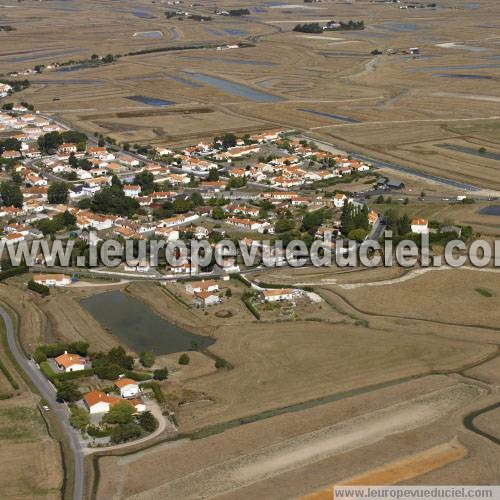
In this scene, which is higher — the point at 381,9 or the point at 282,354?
the point at 381,9

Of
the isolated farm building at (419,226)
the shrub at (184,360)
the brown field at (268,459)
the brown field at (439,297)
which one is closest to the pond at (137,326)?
the shrub at (184,360)

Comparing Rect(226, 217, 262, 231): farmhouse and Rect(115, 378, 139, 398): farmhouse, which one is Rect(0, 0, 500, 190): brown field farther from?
Rect(115, 378, 139, 398): farmhouse

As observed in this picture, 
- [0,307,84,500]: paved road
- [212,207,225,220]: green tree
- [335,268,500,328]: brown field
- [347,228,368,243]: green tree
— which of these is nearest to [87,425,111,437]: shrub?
[0,307,84,500]: paved road

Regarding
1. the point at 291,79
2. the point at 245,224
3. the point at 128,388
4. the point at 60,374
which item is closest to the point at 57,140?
the point at 245,224

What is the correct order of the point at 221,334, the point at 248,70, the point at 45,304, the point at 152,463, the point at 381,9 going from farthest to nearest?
the point at 381,9 → the point at 248,70 → the point at 45,304 → the point at 221,334 → the point at 152,463

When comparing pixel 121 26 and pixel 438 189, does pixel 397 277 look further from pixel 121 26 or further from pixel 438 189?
pixel 121 26

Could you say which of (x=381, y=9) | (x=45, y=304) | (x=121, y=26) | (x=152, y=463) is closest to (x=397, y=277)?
(x=45, y=304)
